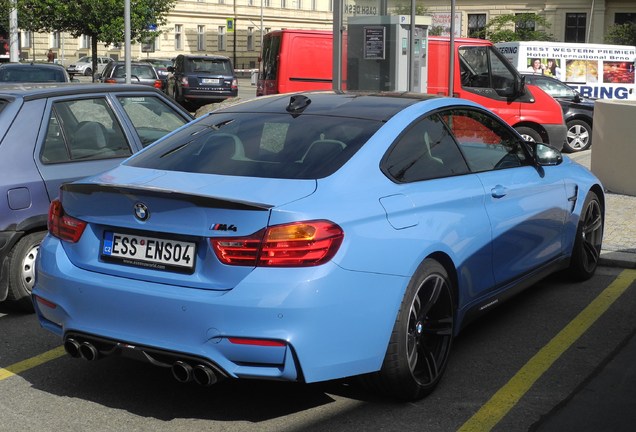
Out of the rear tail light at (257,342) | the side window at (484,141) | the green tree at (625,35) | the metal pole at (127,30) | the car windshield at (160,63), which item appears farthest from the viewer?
the green tree at (625,35)

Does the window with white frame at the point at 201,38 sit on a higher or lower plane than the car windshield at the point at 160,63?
higher

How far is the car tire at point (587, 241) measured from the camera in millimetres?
6938

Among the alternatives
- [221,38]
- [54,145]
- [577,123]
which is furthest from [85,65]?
[54,145]

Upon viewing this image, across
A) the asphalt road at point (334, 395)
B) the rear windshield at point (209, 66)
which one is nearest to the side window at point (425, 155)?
the asphalt road at point (334, 395)

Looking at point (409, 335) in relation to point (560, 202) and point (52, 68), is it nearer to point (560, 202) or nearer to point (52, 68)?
point (560, 202)

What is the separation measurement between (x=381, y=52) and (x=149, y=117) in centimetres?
729

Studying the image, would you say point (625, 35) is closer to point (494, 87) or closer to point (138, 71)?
point (138, 71)

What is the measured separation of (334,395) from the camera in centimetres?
475

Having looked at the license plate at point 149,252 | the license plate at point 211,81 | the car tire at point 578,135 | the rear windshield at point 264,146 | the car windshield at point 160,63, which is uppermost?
the car windshield at point 160,63

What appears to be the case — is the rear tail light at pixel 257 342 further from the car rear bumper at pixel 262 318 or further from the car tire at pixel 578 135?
the car tire at pixel 578 135

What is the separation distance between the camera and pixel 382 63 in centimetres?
1426

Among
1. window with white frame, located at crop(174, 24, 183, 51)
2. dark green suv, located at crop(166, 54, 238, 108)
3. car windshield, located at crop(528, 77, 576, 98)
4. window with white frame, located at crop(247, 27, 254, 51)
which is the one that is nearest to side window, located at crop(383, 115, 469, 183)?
car windshield, located at crop(528, 77, 576, 98)

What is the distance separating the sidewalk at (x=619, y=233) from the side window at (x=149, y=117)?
3657 millimetres

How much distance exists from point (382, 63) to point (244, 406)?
1023cm
